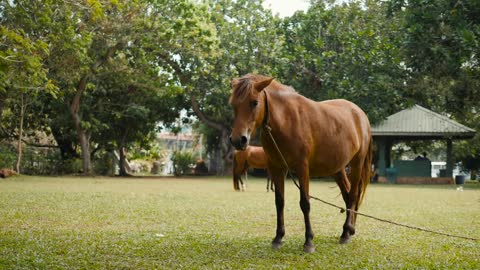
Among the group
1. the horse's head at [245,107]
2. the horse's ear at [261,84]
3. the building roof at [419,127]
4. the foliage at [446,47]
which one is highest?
the building roof at [419,127]

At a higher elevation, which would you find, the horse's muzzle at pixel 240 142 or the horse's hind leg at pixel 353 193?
the horse's muzzle at pixel 240 142

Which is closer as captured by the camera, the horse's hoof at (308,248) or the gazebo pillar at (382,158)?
the horse's hoof at (308,248)

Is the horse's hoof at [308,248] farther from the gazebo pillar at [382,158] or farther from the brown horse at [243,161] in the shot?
the gazebo pillar at [382,158]

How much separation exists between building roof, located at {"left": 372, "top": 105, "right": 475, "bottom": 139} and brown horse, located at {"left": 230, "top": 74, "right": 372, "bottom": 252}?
908 inches

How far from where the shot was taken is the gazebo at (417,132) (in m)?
29.4

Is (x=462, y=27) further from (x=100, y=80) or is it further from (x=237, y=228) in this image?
(x=100, y=80)

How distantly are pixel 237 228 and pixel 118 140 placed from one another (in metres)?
30.0

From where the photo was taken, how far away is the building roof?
29.1m

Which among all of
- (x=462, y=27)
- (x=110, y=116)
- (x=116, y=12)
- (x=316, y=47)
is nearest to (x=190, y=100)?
(x=110, y=116)

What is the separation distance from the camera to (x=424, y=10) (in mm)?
7238

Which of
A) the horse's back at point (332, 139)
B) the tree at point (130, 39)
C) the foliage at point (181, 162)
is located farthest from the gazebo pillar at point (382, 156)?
the horse's back at point (332, 139)

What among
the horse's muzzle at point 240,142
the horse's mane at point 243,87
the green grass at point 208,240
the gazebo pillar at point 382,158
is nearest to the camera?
the green grass at point 208,240

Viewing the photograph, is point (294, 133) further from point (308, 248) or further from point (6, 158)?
point (6, 158)

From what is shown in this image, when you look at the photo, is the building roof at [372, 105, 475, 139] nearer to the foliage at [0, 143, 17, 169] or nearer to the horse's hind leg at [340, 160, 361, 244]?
the foliage at [0, 143, 17, 169]
